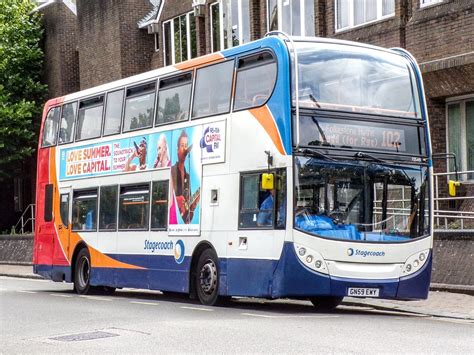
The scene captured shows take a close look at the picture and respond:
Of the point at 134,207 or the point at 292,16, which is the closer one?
the point at 134,207

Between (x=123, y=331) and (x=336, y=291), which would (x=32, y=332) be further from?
(x=336, y=291)

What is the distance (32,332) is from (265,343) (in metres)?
3.57

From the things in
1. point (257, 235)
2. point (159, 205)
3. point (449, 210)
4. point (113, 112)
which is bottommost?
point (257, 235)

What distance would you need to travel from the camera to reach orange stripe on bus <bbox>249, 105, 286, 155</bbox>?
15.6 metres

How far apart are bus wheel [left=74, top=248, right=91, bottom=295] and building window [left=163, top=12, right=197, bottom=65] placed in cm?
1419

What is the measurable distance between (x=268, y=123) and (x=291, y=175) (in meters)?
0.99

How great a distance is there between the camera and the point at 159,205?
63.0ft

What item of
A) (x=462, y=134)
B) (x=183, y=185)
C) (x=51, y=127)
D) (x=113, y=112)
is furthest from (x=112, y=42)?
(x=183, y=185)

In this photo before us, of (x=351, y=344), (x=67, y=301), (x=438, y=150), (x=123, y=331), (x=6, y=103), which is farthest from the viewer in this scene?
(x=6, y=103)

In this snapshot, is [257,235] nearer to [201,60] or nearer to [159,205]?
[159,205]

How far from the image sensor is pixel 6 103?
140 feet

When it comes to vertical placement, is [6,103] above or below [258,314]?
above

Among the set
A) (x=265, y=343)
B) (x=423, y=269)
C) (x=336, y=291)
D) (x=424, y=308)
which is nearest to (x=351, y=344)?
(x=265, y=343)

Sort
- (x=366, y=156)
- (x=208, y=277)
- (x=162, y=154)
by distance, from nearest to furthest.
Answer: (x=366, y=156)
(x=208, y=277)
(x=162, y=154)
